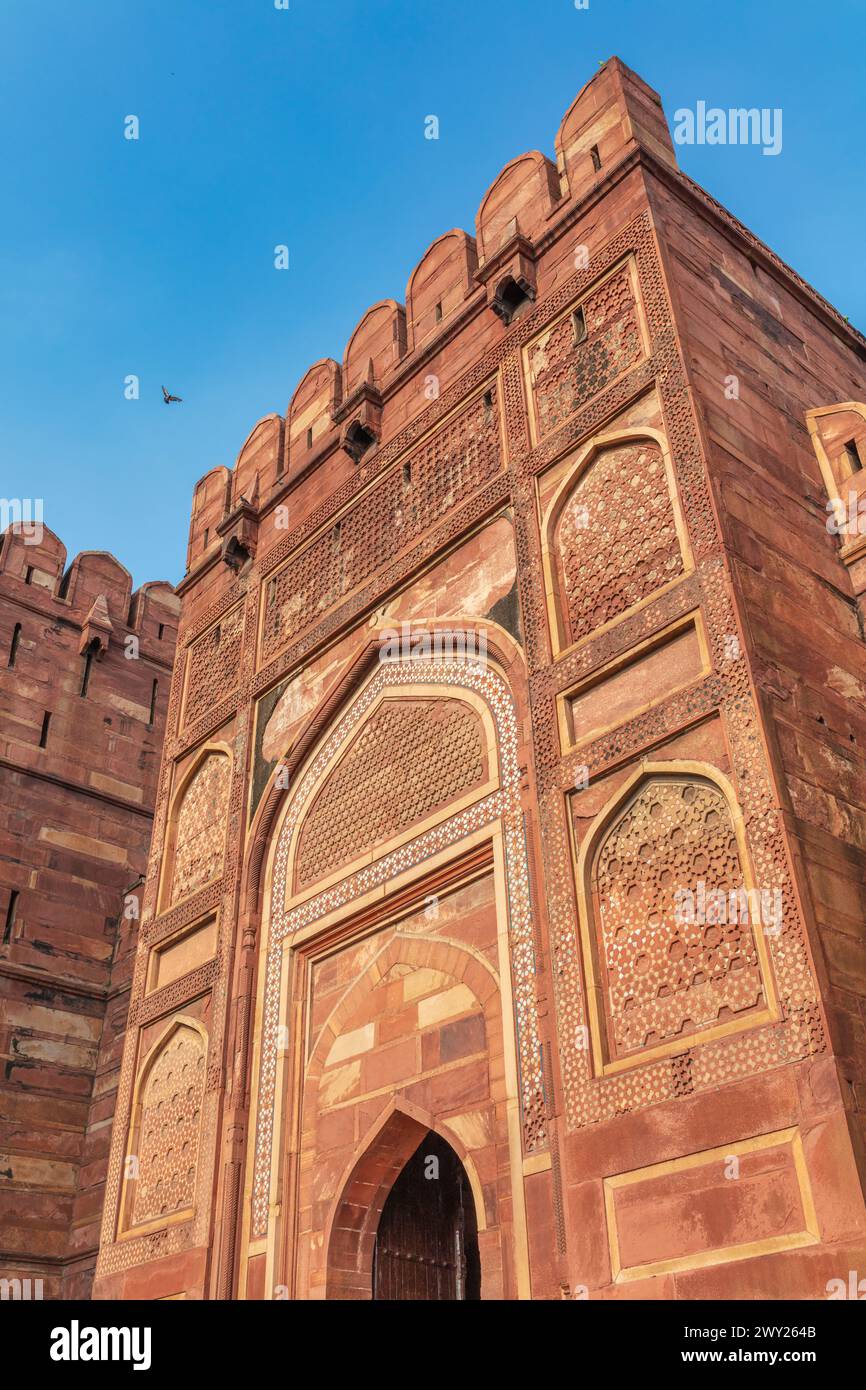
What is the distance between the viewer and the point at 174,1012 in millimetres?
7180

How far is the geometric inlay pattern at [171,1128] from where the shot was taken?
256 inches

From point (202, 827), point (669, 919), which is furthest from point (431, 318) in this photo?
point (669, 919)

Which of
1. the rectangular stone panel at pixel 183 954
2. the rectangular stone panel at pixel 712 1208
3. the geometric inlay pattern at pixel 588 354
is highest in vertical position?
the geometric inlay pattern at pixel 588 354

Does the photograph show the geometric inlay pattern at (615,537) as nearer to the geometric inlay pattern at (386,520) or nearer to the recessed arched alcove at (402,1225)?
the geometric inlay pattern at (386,520)

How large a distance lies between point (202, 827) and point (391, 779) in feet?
6.69

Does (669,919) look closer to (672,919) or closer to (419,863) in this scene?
(672,919)

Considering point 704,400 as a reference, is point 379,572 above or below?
above

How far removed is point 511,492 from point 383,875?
2.03 metres

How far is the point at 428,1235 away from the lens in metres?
5.98

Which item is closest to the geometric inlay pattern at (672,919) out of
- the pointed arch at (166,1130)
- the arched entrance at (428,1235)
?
the arched entrance at (428,1235)

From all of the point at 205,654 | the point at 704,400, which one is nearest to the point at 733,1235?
the point at 704,400

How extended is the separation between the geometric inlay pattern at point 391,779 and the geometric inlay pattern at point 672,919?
3.99 ft

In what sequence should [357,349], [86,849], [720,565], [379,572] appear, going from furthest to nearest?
1. [86,849]
2. [357,349]
3. [379,572]
4. [720,565]
